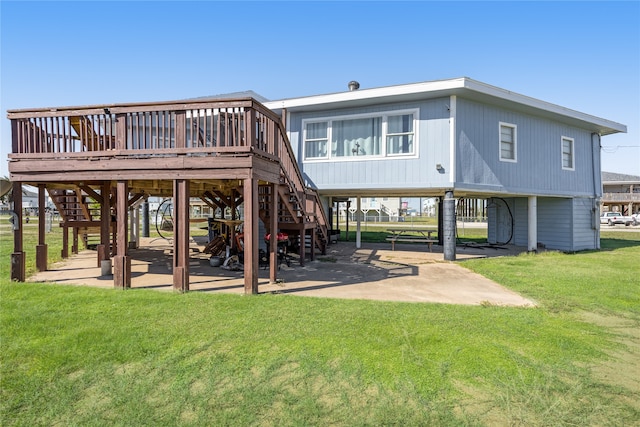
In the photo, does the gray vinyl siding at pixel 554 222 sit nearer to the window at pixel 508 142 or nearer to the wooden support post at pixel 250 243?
the window at pixel 508 142

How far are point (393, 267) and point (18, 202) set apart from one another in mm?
8508

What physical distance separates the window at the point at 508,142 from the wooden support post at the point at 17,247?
1314 centimetres

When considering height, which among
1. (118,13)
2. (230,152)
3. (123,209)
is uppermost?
(118,13)

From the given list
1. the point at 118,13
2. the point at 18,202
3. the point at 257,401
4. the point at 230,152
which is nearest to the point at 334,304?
the point at 257,401

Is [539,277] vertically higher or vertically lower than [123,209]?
lower

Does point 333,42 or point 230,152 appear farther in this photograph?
point 333,42

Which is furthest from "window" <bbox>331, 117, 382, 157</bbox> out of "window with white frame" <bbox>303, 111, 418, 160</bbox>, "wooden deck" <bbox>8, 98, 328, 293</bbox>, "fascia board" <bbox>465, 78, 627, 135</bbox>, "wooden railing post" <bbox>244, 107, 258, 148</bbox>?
"wooden railing post" <bbox>244, 107, 258, 148</bbox>

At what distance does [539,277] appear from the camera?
294 inches

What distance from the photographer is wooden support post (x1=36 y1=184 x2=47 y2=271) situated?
700cm

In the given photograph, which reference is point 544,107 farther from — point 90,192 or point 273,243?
point 90,192

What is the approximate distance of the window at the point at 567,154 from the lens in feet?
42.2

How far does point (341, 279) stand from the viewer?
7.04 m

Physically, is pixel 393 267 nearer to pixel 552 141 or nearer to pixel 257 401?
pixel 257 401

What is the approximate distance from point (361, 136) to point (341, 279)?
5.65 meters
